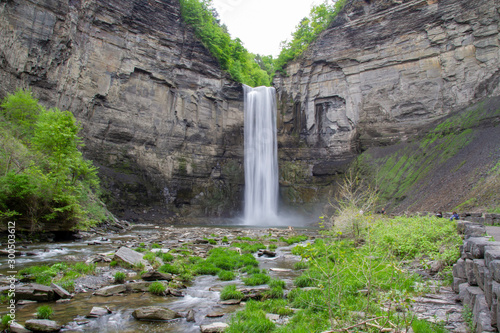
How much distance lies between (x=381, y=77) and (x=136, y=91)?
31585 mm

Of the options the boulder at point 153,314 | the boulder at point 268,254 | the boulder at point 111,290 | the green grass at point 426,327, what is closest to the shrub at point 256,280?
the boulder at point 153,314

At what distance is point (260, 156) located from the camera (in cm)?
4300

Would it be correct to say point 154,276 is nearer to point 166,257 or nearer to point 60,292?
point 60,292

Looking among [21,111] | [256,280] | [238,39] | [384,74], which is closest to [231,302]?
[256,280]

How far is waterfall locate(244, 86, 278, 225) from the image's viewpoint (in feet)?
136

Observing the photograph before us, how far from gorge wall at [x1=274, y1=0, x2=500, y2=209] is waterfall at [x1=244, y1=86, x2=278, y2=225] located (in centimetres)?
177

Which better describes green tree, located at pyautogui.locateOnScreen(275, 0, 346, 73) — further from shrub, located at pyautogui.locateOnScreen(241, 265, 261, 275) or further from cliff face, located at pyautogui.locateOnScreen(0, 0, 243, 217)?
shrub, located at pyautogui.locateOnScreen(241, 265, 261, 275)

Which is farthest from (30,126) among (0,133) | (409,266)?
(409,266)

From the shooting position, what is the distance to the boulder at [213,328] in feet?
14.5

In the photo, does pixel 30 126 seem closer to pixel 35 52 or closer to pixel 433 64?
pixel 35 52

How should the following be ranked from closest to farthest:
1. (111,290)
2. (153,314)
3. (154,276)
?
(153,314) → (111,290) → (154,276)

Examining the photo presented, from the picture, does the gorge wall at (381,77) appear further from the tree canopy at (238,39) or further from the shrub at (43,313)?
the shrub at (43,313)

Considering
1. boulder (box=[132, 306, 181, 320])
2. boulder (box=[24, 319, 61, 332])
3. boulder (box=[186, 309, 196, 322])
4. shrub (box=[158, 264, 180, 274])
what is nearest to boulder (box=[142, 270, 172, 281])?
shrub (box=[158, 264, 180, 274])

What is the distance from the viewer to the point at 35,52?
93.8 feet
